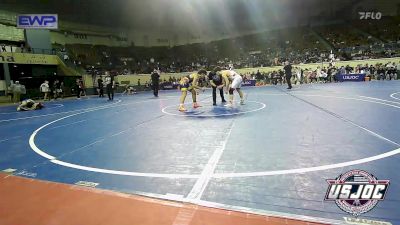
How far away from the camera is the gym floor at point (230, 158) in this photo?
322cm

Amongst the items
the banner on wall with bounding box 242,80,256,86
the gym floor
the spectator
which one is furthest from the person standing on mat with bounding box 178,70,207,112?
the banner on wall with bounding box 242,80,256,86

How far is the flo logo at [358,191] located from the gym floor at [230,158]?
0.14 m

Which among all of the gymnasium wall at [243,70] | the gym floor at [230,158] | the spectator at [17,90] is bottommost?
the gym floor at [230,158]

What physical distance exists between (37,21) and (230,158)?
21152 mm

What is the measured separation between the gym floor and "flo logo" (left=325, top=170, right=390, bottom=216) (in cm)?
14

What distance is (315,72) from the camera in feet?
83.6

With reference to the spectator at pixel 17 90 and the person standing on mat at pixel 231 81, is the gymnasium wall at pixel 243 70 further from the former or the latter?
the person standing on mat at pixel 231 81

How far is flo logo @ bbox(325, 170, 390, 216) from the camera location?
101 inches

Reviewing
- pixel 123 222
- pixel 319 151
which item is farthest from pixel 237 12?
pixel 123 222

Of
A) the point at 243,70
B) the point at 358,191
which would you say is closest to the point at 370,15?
the point at 243,70

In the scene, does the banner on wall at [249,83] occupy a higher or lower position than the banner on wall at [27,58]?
lower

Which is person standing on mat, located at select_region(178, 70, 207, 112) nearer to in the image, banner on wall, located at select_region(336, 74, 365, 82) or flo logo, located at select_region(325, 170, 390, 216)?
flo logo, located at select_region(325, 170, 390, 216)

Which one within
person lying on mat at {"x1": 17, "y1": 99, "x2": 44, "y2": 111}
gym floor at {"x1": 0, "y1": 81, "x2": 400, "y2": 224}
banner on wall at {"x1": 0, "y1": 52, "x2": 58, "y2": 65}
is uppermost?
banner on wall at {"x1": 0, "y1": 52, "x2": 58, "y2": 65}

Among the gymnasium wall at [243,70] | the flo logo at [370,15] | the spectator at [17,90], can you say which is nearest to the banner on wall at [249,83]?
the gymnasium wall at [243,70]
